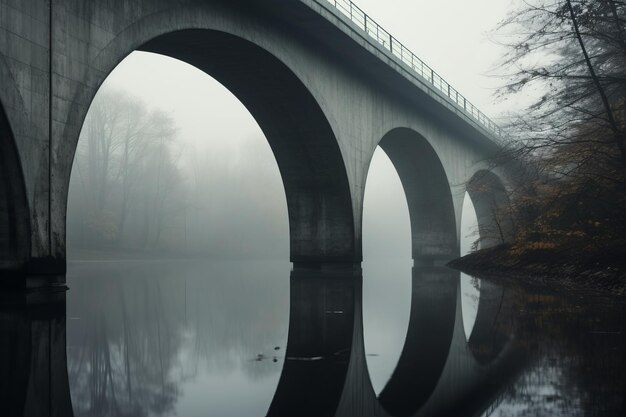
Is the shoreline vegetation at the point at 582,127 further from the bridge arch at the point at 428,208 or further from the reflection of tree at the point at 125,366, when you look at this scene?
the bridge arch at the point at 428,208

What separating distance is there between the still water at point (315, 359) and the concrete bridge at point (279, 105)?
8.45ft

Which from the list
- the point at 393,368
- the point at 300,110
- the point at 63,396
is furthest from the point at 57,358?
the point at 300,110

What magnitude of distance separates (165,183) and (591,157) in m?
47.7

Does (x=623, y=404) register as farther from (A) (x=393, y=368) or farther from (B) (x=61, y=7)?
(B) (x=61, y=7)

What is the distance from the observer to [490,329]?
8.06m

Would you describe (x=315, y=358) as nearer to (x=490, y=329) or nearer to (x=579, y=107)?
(x=490, y=329)

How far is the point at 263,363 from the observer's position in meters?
5.89

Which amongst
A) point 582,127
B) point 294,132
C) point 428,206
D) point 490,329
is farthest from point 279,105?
point 428,206

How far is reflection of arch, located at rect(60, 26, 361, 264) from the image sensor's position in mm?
19125

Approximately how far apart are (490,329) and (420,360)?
2.31 metres

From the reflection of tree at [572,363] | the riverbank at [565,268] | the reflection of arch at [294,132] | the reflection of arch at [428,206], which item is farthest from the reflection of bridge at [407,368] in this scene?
the reflection of arch at [428,206]

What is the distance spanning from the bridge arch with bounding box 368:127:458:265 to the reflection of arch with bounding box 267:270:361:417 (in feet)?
87.3

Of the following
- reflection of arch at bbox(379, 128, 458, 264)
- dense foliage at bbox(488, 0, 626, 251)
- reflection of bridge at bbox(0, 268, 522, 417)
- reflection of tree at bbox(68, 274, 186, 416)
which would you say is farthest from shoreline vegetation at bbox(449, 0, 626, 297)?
reflection of arch at bbox(379, 128, 458, 264)

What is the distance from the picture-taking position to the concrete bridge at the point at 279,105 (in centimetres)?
1168
